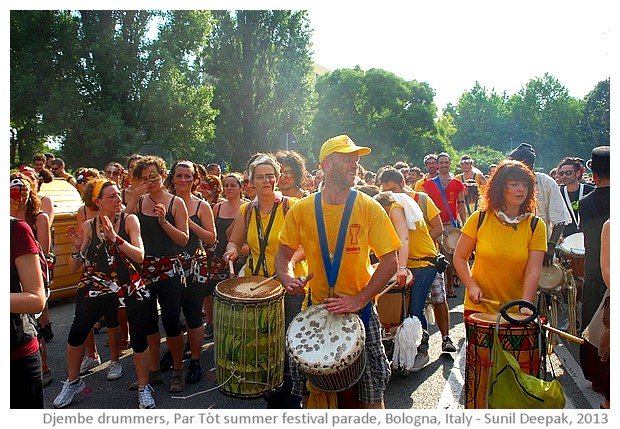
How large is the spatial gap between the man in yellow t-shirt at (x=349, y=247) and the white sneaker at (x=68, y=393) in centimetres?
224

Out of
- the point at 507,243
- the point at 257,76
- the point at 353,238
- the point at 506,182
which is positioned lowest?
the point at 507,243

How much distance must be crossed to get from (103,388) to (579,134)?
234 feet

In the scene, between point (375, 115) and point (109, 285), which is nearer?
point (109, 285)

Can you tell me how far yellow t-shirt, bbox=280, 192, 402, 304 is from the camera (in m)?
3.31

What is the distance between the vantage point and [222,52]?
3522 cm

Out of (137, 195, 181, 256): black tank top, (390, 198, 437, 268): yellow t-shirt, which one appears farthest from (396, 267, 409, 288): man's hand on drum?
(137, 195, 181, 256): black tank top

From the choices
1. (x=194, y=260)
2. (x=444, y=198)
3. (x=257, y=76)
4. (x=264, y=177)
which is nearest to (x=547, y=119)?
(x=257, y=76)

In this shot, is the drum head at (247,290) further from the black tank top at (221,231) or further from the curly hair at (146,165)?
the black tank top at (221,231)

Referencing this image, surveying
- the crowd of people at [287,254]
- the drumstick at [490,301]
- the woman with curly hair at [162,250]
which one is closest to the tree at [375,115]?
the crowd of people at [287,254]

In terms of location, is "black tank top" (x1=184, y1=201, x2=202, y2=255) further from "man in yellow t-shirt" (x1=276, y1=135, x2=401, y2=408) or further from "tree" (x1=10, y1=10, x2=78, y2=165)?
"tree" (x1=10, y1=10, x2=78, y2=165)

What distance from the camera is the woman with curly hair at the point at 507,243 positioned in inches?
147

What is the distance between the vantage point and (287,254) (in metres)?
3.55

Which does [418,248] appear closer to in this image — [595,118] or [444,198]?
[444,198]

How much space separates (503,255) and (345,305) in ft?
4.29
